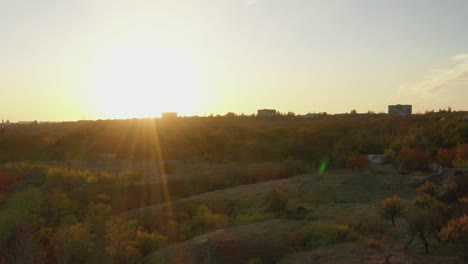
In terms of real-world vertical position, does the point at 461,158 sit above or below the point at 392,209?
above

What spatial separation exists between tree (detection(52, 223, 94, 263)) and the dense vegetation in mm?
29

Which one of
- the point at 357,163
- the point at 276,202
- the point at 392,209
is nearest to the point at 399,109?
the point at 357,163

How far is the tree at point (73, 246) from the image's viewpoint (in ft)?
47.0

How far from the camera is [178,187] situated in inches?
1163

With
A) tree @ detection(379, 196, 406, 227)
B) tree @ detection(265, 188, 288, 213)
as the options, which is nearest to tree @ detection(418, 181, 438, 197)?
tree @ detection(379, 196, 406, 227)

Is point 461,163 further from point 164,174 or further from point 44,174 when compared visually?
point 44,174

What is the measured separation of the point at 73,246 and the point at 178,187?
15.0 meters

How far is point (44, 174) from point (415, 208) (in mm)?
23400

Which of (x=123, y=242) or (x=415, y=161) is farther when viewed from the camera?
(x=415, y=161)

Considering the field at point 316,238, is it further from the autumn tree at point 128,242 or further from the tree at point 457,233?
the autumn tree at point 128,242

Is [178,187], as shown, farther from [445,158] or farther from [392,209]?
[392,209]

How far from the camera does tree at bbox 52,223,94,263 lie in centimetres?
1433

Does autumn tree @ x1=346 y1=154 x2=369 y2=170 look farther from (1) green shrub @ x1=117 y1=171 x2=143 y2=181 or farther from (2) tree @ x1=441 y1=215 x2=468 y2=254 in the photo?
(2) tree @ x1=441 y1=215 x2=468 y2=254

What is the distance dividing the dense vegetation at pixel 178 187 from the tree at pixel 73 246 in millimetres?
29
